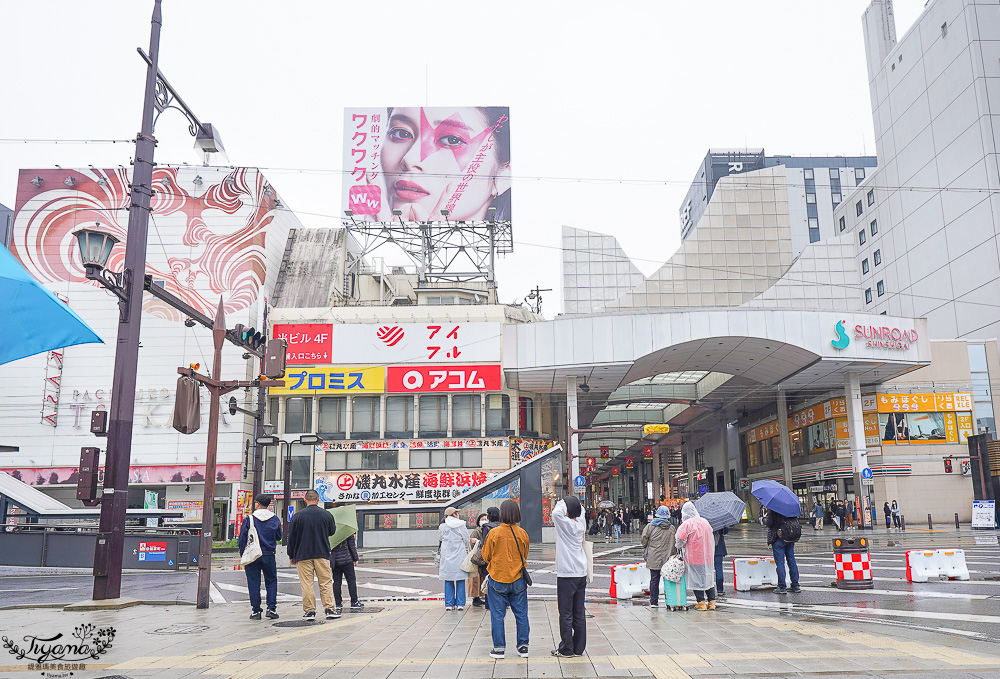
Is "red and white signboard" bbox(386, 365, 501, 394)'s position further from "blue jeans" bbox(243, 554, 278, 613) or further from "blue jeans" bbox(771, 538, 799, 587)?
"blue jeans" bbox(243, 554, 278, 613)

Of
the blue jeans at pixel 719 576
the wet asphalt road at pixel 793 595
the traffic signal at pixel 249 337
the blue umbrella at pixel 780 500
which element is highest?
the traffic signal at pixel 249 337

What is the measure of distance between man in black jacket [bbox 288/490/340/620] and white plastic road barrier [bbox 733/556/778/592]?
6866 millimetres

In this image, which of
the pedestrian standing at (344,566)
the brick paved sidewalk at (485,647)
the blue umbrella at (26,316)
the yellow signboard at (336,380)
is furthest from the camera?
the yellow signboard at (336,380)

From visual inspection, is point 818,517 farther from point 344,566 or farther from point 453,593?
point 344,566

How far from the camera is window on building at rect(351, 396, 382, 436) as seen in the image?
1570 inches

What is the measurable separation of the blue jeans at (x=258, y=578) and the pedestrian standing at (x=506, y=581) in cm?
423

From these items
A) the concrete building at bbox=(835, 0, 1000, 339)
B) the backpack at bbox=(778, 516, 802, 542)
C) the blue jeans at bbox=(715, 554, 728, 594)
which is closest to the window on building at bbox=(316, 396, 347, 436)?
the blue jeans at bbox=(715, 554, 728, 594)

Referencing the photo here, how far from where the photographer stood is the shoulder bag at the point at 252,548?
10.3 meters

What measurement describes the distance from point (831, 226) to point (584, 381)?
68201mm

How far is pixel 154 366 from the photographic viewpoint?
41.4 metres

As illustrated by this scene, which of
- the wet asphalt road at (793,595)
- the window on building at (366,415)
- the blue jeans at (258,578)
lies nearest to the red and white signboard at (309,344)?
the window on building at (366,415)

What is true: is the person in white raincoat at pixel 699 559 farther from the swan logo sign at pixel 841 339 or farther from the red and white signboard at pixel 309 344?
the red and white signboard at pixel 309 344

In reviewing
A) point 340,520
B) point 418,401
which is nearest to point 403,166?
point 418,401

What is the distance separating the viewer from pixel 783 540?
1260 cm
